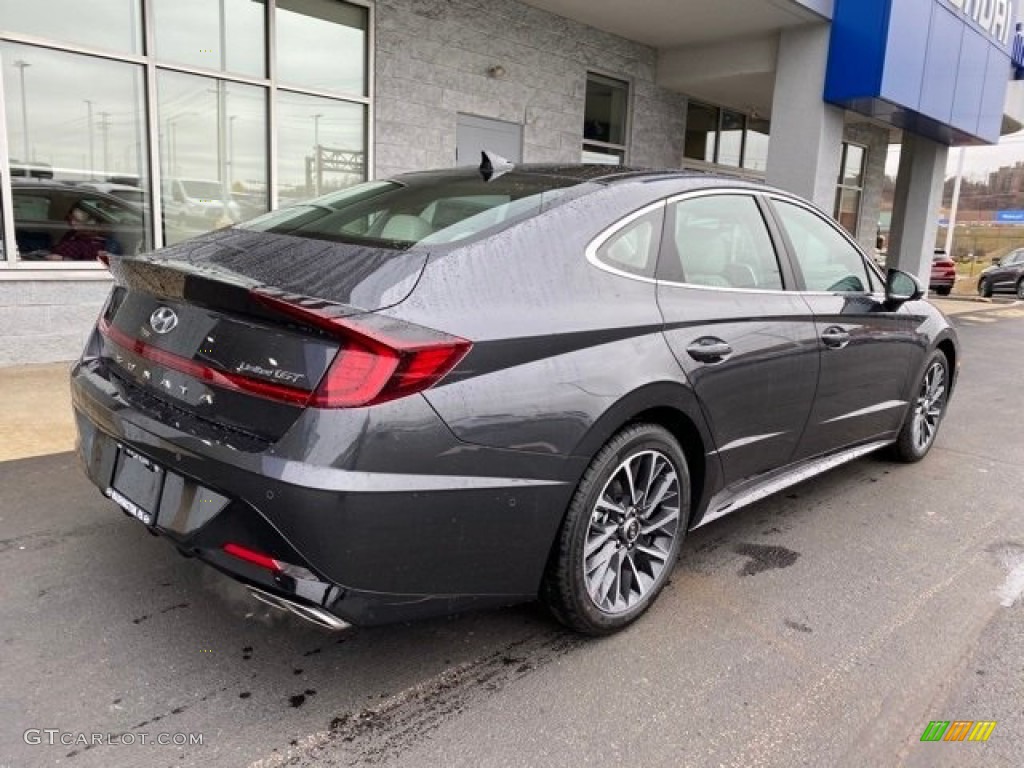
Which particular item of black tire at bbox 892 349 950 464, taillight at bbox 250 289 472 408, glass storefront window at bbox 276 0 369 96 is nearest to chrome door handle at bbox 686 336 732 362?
taillight at bbox 250 289 472 408

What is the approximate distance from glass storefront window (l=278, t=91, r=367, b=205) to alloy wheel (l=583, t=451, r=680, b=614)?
6010 mm

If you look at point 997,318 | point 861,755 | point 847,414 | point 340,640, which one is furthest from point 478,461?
point 997,318

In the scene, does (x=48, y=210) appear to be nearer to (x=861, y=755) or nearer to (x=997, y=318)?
(x=861, y=755)

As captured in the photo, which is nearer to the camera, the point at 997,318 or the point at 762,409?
the point at 762,409

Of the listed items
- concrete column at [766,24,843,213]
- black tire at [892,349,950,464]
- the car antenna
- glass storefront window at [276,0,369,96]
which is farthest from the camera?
concrete column at [766,24,843,213]

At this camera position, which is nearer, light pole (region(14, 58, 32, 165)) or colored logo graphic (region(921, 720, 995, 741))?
colored logo graphic (region(921, 720, 995, 741))

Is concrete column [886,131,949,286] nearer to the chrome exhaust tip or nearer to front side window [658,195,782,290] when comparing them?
Answer: front side window [658,195,782,290]

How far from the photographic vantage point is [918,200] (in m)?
13.6

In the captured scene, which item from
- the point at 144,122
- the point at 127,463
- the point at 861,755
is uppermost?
the point at 144,122

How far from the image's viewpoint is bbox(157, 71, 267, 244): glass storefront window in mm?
7012

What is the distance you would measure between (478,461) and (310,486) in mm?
474

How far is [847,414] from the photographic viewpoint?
4059 millimetres

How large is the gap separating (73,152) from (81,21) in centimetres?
102

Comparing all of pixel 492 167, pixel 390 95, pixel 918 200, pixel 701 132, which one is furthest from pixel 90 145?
pixel 918 200
